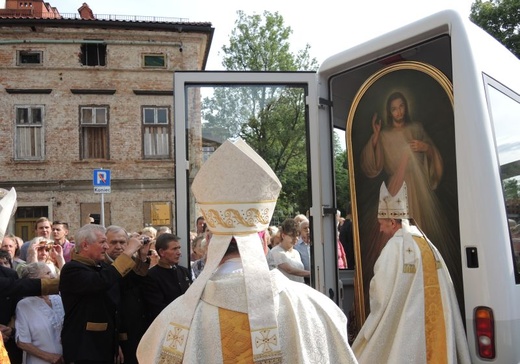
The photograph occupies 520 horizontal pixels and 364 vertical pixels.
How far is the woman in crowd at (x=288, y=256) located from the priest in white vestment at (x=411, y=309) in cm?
203

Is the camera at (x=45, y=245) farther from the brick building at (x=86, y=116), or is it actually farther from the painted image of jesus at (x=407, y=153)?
the brick building at (x=86, y=116)

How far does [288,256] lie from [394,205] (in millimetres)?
2295

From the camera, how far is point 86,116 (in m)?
24.8

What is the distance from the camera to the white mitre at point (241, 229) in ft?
8.65

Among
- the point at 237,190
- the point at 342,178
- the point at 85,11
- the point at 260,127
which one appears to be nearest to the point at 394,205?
the point at 342,178

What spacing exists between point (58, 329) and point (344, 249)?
336cm

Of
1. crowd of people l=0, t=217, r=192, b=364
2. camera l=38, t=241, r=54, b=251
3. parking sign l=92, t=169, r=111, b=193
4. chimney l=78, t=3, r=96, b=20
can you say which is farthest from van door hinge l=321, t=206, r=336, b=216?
chimney l=78, t=3, r=96, b=20

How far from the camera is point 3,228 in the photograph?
3734 mm

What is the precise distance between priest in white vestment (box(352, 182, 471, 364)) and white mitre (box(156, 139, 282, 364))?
206 cm

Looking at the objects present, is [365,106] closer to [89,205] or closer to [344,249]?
[344,249]

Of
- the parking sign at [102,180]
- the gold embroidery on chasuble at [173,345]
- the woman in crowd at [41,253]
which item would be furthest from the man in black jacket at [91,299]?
the parking sign at [102,180]

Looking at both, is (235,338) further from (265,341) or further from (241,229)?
(241,229)

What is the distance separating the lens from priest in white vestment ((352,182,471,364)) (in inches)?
171

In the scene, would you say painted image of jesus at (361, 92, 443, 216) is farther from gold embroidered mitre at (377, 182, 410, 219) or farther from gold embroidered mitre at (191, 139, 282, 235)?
gold embroidered mitre at (191, 139, 282, 235)
